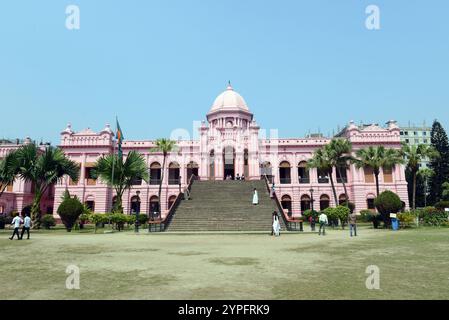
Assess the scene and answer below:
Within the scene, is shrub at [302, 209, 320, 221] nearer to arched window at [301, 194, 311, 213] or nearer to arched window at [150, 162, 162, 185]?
arched window at [301, 194, 311, 213]

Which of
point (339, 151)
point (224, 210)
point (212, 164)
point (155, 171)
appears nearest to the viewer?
point (224, 210)

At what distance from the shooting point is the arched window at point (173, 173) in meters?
50.9

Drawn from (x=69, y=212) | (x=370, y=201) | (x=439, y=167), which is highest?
(x=439, y=167)

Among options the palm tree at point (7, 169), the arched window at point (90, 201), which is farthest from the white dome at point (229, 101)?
the palm tree at point (7, 169)

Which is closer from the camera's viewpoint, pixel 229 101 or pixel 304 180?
pixel 304 180

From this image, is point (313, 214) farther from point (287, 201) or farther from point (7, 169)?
point (7, 169)

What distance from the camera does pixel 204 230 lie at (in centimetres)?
2506

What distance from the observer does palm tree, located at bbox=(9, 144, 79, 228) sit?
96.2 ft

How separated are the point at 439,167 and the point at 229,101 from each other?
38.6 metres

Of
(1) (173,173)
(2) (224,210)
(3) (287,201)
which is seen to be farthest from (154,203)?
(2) (224,210)

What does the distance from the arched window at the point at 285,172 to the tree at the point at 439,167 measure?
2584cm

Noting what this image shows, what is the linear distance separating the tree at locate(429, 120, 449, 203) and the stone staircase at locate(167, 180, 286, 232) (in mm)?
37721

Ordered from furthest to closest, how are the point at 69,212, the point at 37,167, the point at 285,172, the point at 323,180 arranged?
the point at 285,172 → the point at 323,180 → the point at 37,167 → the point at 69,212

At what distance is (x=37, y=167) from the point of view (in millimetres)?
29375
